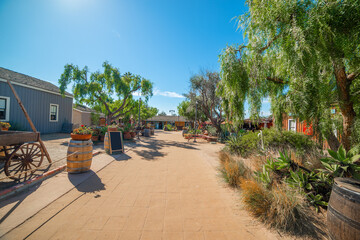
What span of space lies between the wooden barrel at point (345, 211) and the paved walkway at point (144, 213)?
780 mm

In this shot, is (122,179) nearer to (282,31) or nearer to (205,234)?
(205,234)

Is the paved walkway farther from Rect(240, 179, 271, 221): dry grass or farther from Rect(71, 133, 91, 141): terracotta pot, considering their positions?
Rect(71, 133, 91, 141): terracotta pot

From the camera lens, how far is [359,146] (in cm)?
286

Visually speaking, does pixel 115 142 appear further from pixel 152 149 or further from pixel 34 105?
pixel 34 105

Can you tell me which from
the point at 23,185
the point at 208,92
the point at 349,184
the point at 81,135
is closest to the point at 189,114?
the point at 208,92

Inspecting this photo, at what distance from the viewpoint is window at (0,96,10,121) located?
10336mm

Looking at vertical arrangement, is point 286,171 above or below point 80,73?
below

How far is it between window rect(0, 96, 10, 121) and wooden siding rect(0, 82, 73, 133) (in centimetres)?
22

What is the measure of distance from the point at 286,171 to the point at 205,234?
2587 mm

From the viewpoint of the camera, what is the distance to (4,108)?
10.5 m

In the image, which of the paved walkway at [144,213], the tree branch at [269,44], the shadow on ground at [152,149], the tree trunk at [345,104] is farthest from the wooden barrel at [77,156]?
the tree trunk at [345,104]

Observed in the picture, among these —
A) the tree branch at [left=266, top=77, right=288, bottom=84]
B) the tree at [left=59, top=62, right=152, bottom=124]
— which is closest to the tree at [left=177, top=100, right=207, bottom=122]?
the tree at [left=59, top=62, right=152, bottom=124]

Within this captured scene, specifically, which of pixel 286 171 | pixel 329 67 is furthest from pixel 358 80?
pixel 286 171

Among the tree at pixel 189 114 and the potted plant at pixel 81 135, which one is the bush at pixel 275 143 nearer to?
the potted plant at pixel 81 135
